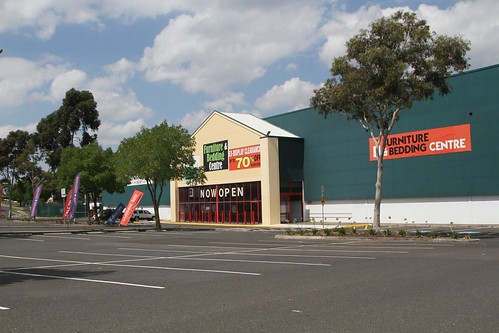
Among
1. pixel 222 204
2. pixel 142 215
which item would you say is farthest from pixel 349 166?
pixel 142 215

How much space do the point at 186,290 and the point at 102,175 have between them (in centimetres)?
4226

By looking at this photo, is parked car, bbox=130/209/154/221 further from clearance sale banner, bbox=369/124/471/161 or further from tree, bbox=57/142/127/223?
clearance sale banner, bbox=369/124/471/161

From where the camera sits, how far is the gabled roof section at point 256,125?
167 ft

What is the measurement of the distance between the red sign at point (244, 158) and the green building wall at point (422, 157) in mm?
4506

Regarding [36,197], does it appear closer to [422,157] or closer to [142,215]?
[142,215]

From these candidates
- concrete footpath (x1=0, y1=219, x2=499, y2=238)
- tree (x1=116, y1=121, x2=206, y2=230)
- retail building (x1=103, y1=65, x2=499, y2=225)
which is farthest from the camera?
tree (x1=116, y1=121, x2=206, y2=230)

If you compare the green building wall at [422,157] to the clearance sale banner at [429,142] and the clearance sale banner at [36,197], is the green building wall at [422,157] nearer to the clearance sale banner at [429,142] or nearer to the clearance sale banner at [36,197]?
the clearance sale banner at [429,142]

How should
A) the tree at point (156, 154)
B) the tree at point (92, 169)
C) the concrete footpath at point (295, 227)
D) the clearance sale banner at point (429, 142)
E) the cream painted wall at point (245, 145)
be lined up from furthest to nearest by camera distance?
the tree at point (92, 169), the cream painted wall at point (245, 145), the tree at point (156, 154), the clearance sale banner at point (429, 142), the concrete footpath at point (295, 227)

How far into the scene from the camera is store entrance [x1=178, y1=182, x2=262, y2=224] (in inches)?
2000

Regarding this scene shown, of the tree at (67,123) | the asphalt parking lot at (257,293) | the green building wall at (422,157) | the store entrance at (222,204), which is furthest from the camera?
the tree at (67,123)

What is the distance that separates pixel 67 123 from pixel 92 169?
90.6ft

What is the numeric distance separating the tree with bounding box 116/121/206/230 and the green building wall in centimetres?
1264

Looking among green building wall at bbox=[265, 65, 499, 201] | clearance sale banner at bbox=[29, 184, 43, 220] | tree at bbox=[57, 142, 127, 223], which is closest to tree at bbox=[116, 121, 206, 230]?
tree at bbox=[57, 142, 127, 223]

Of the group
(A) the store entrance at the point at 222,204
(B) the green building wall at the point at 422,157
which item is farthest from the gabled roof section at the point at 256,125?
(A) the store entrance at the point at 222,204
